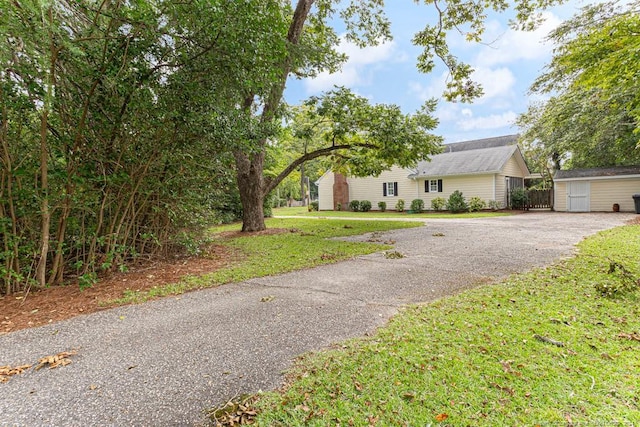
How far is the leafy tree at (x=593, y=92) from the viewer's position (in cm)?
388

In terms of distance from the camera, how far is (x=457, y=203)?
20.1 m

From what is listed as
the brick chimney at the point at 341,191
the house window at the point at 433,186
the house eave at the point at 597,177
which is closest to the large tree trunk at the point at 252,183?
the brick chimney at the point at 341,191

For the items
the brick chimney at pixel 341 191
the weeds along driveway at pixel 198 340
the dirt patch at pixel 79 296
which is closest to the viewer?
the weeds along driveway at pixel 198 340

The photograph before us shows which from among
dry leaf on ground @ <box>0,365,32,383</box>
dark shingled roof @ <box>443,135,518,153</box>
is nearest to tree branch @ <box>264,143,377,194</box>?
dry leaf on ground @ <box>0,365,32,383</box>

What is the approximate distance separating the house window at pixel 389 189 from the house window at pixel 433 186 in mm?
2246

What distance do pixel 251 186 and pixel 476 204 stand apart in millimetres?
15569

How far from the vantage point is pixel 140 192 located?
5.43 m

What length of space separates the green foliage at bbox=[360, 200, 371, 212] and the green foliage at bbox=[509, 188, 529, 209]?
383 inches

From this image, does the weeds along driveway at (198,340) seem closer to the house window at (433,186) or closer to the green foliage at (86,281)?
the green foliage at (86,281)

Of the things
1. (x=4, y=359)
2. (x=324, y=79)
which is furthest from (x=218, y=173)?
(x=324, y=79)

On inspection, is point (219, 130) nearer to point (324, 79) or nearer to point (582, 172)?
point (324, 79)

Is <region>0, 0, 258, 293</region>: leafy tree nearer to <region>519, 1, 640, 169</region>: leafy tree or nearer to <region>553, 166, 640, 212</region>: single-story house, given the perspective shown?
<region>519, 1, 640, 169</region>: leafy tree

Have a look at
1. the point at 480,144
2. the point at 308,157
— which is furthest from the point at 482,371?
the point at 480,144

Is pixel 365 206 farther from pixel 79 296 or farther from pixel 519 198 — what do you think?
pixel 79 296
